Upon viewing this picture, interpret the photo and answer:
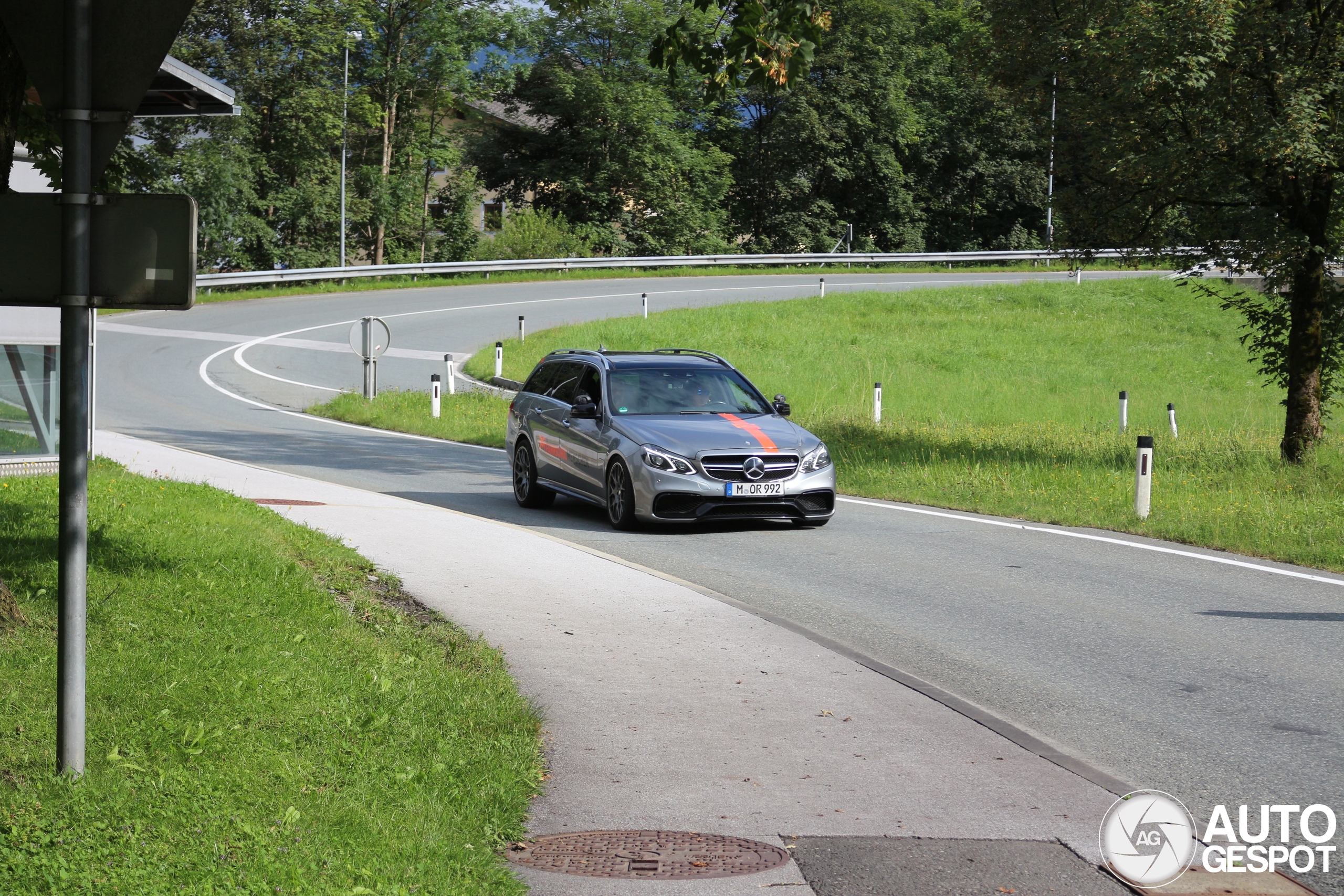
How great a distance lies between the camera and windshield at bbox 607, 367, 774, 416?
13688 millimetres

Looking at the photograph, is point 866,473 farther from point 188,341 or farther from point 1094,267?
point 1094,267

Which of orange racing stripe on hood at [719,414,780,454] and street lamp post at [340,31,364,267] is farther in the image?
street lamp post at [340,31,364,267]

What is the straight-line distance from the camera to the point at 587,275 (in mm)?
52594

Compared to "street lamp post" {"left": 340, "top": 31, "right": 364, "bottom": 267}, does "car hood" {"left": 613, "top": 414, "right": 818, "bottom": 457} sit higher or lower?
lower

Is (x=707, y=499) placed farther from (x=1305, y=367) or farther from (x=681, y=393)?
(x=1305, y=367)

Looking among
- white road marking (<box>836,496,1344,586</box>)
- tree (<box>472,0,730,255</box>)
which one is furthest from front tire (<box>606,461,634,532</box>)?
tree (<box>472,0,730,255</box>)

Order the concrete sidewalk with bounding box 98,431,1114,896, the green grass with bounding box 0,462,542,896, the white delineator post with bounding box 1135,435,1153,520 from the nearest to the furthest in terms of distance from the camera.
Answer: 1. the green grass with bounding box 0,462,542,896
2. the concrete sidewalk with bounding box 98,431,1114,896
3. the white delineator post with bounding box 1135,435,1153,520

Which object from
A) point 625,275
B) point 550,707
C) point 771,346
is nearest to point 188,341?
point 771,346

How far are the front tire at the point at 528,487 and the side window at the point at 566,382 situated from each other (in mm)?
631

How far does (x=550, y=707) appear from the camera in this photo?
21.2 feet

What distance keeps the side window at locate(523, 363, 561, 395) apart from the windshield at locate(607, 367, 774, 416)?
1.24 m

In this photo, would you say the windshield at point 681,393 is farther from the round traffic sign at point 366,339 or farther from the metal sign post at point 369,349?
the metal sign post at point 369,349

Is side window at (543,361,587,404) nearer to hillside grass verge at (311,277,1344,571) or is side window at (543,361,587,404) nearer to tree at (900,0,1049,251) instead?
hillside grass verge at (311,277,1344,571)

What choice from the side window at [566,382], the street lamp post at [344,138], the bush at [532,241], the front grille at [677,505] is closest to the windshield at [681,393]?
the side window at [566,382]
